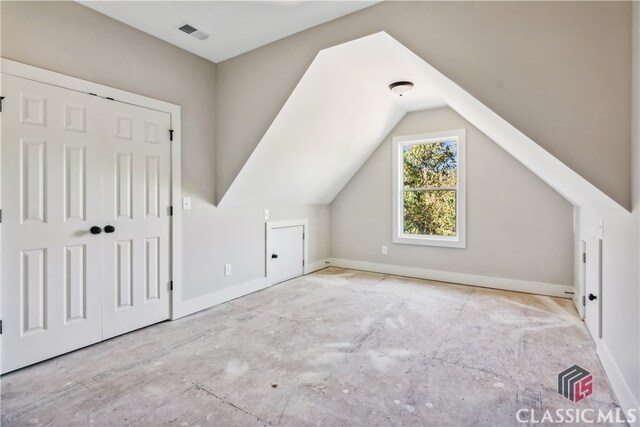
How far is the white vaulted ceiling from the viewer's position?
2260mm

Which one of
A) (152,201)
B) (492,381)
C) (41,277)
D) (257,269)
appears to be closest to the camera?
(492,381)

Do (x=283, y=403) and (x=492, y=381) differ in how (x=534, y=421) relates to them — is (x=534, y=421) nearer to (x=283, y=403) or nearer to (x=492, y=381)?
(x=492, y=381)

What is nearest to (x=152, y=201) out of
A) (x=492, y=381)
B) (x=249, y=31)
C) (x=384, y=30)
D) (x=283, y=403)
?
(x=249, y=31)

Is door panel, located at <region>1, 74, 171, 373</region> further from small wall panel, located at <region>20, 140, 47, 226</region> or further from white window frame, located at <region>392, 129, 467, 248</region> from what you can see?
white window frame, located at <region>392, 129, 467, 248</region>

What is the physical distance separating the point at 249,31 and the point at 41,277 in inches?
97.4

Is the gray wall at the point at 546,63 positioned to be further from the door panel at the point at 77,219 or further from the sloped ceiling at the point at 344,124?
the door panel at the point at 77,219

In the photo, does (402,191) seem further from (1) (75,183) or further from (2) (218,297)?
(1) (75,183)

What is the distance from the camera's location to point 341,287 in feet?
13.3

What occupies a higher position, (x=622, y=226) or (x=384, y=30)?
(x=384, y=30)

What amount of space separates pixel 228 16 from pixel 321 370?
2719mm

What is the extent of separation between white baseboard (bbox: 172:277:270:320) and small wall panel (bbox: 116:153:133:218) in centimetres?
102

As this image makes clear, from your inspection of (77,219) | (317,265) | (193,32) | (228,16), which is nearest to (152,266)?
(77,219)

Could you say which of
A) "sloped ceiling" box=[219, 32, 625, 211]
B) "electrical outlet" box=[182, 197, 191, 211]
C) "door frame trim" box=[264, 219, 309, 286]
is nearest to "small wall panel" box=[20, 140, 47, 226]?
"electrical outlet" box=[182, 197, 191, 211]

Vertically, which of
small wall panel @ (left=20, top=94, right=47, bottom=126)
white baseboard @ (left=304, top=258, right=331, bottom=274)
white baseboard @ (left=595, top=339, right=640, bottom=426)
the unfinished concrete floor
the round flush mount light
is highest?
the round flush mount light
